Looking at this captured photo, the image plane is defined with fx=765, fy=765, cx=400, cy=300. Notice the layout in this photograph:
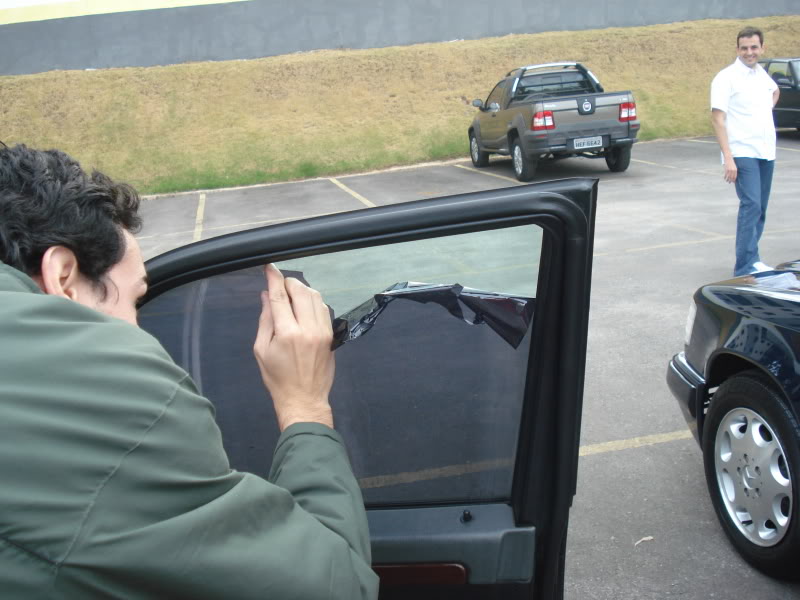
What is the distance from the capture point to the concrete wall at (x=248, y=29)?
29.2 m

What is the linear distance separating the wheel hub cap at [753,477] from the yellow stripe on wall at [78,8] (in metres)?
30.7

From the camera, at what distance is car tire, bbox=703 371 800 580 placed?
2.54m

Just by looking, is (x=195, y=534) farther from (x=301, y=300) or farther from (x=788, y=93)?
(x=788, y=93)

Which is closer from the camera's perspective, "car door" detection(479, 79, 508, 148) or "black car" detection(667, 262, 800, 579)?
"black car" detection(667, 262, 800, 579)

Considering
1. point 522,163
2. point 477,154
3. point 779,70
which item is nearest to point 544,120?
point 522,163

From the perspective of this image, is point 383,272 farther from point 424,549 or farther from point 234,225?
point 234,225

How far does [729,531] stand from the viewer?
2.93m

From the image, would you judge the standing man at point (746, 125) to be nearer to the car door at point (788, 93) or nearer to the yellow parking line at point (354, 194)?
the yellow parking line at point (354, 194)

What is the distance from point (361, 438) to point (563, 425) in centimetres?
45

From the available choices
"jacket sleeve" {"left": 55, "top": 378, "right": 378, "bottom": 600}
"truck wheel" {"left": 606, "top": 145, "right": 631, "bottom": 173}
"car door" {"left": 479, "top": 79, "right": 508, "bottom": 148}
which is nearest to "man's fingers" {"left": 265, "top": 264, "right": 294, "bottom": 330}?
"jacket sleeve" {"left": 55, "top": 378, "right": 378, "bottom": 600}

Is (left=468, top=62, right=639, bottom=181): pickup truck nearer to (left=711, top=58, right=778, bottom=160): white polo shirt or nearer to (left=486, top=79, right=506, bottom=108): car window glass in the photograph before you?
(left=486, top=79, right=506, bottom=108): car window glass

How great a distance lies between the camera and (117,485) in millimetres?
846

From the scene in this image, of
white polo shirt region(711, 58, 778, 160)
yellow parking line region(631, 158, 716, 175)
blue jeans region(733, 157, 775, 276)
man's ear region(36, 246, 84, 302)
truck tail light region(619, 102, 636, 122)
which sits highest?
man's ear region(36, 246, 84, 302)

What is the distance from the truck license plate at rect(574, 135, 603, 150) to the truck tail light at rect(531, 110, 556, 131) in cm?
49
